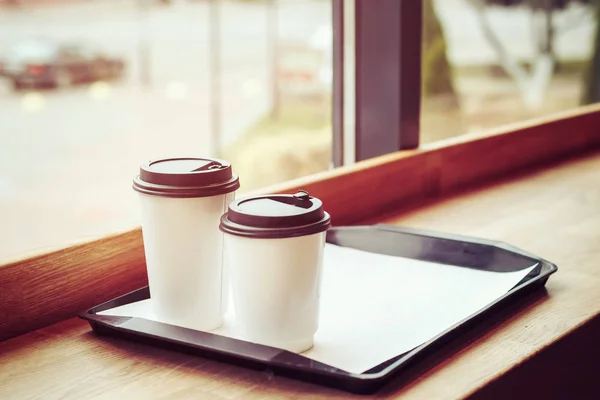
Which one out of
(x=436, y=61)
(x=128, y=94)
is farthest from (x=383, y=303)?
(x=128, y=94)

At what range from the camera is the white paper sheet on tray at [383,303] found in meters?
0.78

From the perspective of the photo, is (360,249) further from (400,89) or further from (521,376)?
(400,89)

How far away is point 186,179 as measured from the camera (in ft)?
2.43

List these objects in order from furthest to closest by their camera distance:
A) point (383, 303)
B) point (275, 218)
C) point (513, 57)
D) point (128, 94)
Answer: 1. point (513, 57)
2. point (128, 94)
3. point (383, 303)
4. point (275, 218)

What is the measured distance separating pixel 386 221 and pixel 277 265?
69 centimetres

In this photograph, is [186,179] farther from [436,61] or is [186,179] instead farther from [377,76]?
[436,61]

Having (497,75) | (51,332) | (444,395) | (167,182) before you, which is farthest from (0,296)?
(497,75)

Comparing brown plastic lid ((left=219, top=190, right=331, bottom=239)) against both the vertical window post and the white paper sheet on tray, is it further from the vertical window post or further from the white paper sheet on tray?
the vertical window post

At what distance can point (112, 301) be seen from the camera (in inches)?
34.5

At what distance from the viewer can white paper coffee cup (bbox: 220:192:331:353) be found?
69cm

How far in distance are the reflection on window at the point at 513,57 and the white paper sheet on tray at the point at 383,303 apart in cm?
625

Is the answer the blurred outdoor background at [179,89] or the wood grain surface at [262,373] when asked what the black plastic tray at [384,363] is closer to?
the wood grain surface at [262,373]

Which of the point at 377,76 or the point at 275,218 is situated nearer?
the point at 275,218

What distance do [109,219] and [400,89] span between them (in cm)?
486
